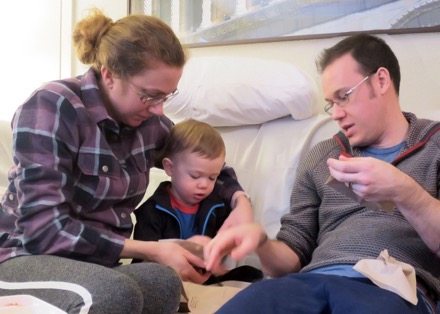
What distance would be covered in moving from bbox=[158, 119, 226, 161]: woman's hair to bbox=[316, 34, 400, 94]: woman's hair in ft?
1.18

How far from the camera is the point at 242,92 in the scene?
1.63 m

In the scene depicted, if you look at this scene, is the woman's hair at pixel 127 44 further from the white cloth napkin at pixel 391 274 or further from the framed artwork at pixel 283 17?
the framed artwork at pixel 283 17

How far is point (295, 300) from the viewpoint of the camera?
0.95m

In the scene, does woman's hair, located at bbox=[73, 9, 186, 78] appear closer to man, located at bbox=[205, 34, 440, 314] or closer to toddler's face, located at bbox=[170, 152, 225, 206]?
toddler's face, located at bbox=[170, 152, 225, 206]

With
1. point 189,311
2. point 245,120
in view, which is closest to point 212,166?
point 245,120

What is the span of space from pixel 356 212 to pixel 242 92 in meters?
0.59

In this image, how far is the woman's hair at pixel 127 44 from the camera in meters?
1.16

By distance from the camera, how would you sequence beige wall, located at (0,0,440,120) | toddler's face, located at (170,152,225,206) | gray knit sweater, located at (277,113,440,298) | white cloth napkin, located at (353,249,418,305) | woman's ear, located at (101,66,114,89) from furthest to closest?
beige wall, located at (0,0,440,120), toddler's face, located at (170,152,225,206), woman's ear, located at (101,66,114,89), gray knit sweater, located at (277,113,440,298), white cloth napkin, located at (353,249,418,305)

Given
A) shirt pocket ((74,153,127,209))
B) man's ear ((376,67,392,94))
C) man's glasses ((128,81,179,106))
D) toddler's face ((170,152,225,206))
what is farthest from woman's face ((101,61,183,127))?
man's ear ((376,67,392,94))

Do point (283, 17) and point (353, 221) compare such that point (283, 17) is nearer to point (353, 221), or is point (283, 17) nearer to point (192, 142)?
point (192, 142)

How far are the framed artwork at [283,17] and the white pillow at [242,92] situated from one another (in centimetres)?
24

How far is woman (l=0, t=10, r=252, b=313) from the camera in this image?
0.94 meters

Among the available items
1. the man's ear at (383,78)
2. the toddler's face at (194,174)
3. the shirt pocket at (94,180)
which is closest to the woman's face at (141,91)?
the shirt pocket at (94,180)

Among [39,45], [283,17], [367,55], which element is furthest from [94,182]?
[39,45]
